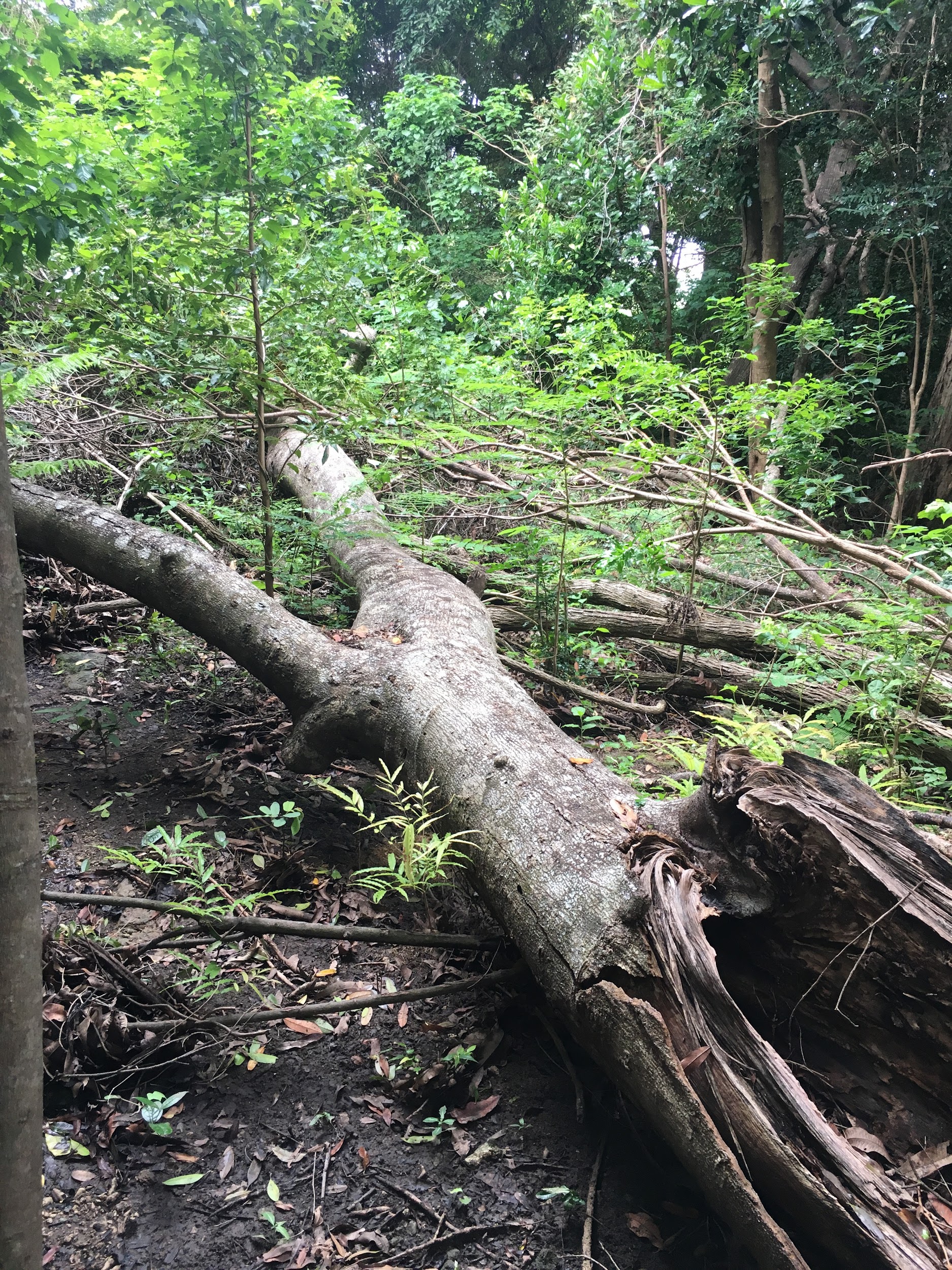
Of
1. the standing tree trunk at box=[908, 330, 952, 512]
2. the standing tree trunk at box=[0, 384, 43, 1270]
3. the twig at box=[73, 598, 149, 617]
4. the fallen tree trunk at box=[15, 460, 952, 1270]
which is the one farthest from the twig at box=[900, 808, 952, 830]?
the standing tree trunk at box=[908, 330, 952, 512]

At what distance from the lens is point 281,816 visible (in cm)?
276

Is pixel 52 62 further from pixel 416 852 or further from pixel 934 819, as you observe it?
pixel 934 819

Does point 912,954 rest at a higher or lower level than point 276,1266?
higher

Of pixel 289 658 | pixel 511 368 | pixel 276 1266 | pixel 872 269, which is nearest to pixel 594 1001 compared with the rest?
pixel 276 1266

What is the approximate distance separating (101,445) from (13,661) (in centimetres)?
453

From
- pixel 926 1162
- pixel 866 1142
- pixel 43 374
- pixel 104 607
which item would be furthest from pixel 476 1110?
pixel 43 374

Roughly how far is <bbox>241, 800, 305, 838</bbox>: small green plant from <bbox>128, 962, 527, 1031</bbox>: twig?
549 mm

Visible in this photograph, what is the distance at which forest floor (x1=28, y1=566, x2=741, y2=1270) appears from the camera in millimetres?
1403

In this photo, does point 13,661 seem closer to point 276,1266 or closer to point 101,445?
point 276,1266

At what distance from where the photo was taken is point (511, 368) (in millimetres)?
5914

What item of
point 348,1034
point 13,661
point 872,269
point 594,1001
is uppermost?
point 872,269

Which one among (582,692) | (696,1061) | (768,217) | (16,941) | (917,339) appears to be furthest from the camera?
(917,339)

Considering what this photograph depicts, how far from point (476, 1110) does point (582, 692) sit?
232 cm

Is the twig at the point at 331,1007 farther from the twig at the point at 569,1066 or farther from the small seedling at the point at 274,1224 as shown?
the small seedling at the point at 274,1224
